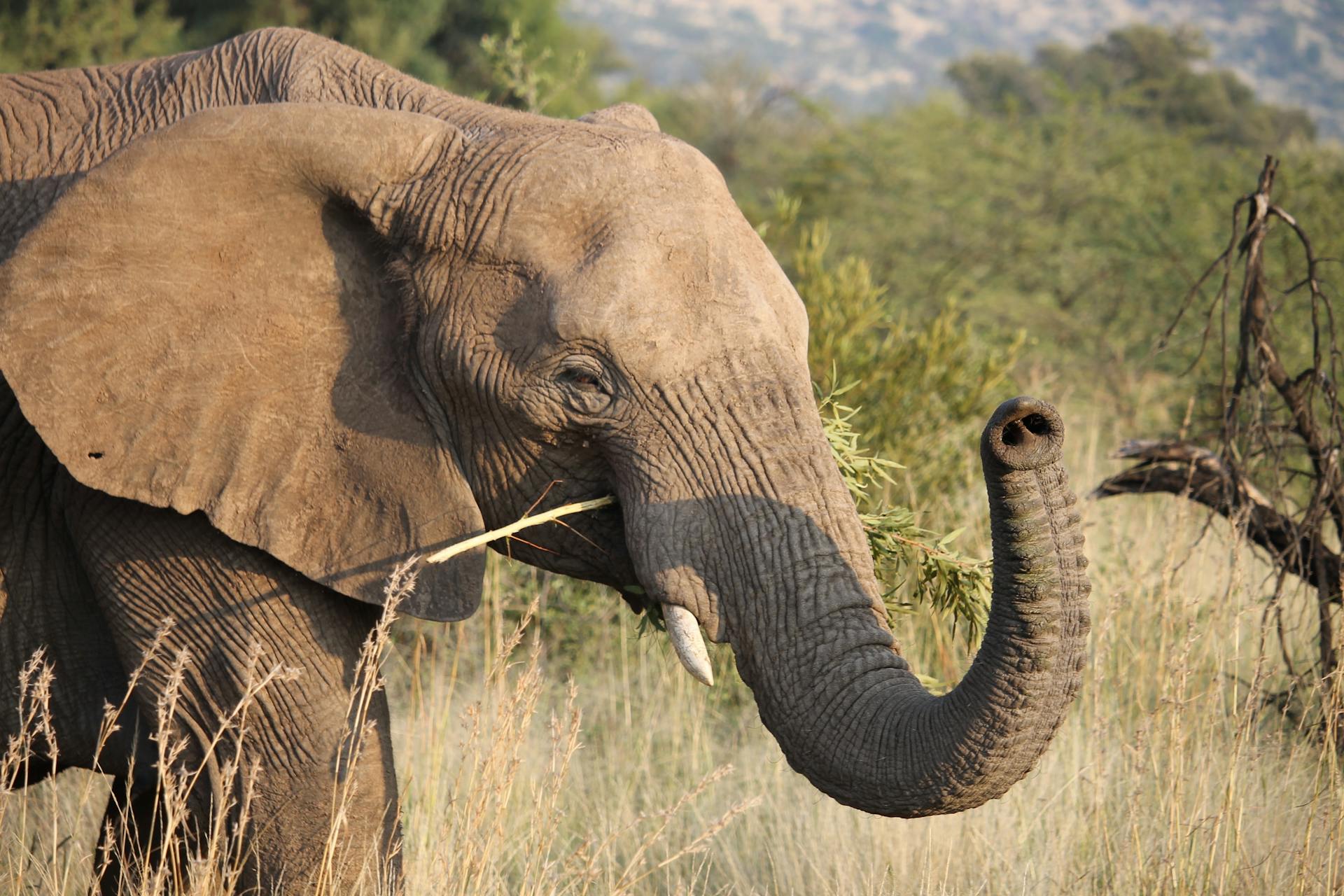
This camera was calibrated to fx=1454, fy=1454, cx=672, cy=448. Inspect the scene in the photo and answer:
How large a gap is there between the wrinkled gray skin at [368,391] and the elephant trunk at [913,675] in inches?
0.4

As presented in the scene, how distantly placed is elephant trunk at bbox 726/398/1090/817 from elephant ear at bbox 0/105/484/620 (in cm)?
74

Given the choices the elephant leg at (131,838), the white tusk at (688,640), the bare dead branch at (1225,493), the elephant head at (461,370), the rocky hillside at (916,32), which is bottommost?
the elephant leg at (131,838)

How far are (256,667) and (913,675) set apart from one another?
1.37m

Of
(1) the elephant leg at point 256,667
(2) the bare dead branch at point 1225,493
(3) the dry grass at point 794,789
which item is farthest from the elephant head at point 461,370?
(2) the bare dead branch at point 1225,493

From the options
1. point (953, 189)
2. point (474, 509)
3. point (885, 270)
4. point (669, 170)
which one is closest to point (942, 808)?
point (474, 509)

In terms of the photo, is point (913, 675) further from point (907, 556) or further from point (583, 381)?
point (907, 556)

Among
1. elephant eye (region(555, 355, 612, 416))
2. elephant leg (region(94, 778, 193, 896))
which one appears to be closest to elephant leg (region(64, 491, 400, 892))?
elephant leg (region(94, 778, 193, 896))

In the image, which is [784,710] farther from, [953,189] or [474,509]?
[953,189]

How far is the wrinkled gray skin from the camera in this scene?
2.86m

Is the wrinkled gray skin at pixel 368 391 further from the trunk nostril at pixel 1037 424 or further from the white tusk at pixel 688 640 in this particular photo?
the trunk nostril at pixel 1037 424

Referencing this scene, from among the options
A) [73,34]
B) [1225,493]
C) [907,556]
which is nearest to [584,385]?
[907,556]

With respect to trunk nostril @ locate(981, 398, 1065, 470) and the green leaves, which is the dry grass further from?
trunk nostril @ locate(981, 398, 1065, 470)

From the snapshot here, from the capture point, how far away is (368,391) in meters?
3.12

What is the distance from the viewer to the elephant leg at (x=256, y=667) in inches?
123
